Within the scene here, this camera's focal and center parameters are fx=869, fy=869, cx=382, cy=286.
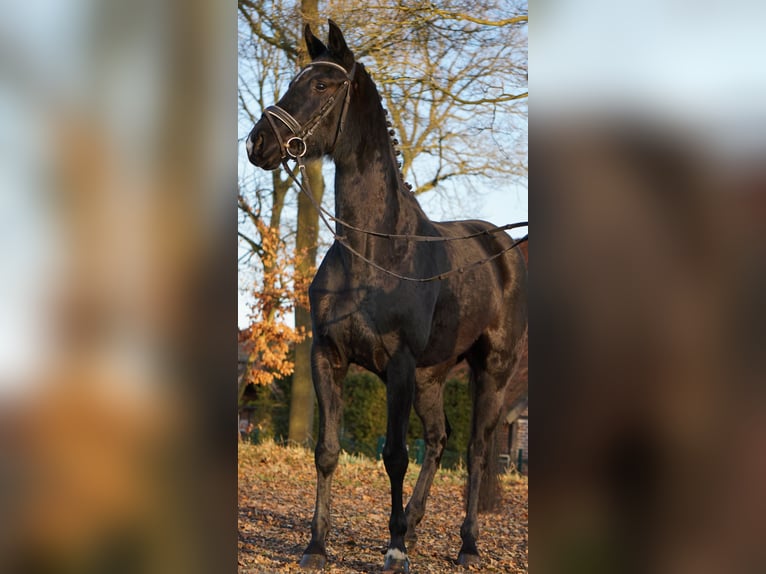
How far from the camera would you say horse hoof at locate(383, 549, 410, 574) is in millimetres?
4906

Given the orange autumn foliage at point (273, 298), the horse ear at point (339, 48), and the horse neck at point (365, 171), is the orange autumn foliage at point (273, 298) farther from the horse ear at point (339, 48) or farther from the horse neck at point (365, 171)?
the horse ear at point (339, 48)

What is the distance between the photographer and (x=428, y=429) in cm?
600

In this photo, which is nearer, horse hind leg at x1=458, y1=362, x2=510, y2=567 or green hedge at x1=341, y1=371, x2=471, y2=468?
horse hind leg at x1=458, y1=362, x2=510, y2=567

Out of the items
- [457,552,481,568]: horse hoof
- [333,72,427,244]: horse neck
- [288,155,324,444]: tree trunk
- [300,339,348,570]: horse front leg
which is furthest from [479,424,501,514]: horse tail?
[288,155,324,444]: tree trunk

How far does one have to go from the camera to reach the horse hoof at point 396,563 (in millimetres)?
4906

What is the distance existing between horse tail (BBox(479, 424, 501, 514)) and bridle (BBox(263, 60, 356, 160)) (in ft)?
8.16

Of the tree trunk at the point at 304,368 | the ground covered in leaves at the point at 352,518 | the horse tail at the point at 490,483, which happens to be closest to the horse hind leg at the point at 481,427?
the horse tail at the point at 490,483
